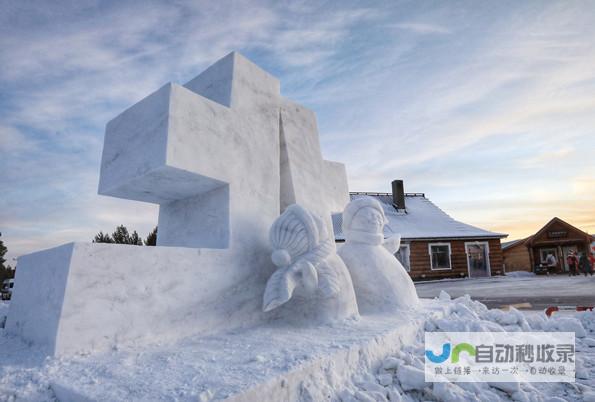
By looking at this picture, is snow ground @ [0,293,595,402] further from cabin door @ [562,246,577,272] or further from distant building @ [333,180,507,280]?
cabin door @ [562,246,577,272]

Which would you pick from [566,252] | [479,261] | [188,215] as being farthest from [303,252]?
[566,252]

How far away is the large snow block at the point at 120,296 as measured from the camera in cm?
184

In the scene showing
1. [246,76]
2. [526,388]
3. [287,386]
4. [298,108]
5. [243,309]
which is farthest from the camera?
[298,108]

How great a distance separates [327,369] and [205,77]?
2707 mm

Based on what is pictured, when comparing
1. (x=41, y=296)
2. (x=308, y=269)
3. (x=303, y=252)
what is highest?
(x=303, y=252)

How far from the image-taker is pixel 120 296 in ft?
6.57

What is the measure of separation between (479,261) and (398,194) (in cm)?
583

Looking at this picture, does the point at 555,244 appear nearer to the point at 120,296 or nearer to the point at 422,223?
the point at 422,223

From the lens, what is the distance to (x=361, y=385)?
1.81 meters

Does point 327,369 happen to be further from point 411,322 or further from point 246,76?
point 246,76

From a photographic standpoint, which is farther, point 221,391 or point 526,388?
point 526,388

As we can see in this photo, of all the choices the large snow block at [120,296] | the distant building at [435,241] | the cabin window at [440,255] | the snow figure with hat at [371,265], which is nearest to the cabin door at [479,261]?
the distant building at [435,241]

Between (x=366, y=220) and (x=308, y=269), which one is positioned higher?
(x=366, y=220)

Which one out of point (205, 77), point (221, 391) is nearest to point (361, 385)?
point (221, 391)
